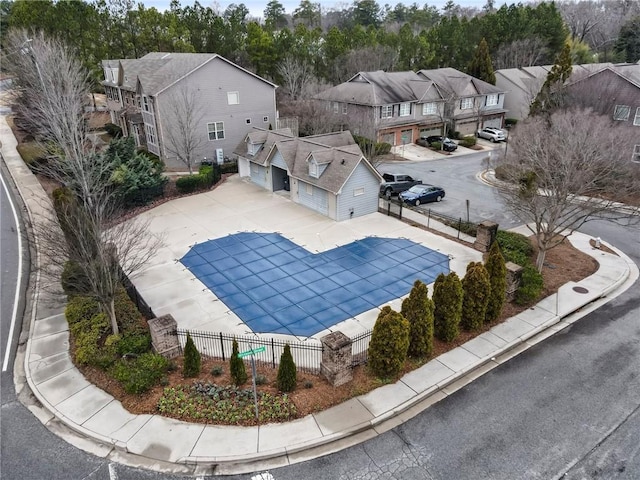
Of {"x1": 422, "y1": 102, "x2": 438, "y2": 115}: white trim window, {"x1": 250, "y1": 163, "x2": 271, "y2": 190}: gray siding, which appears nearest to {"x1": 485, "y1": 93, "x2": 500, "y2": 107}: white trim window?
{"x1": 422, "y1": 102, "x2": 438, "y2": 115}: white trim window

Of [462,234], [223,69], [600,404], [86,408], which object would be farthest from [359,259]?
[223,69]

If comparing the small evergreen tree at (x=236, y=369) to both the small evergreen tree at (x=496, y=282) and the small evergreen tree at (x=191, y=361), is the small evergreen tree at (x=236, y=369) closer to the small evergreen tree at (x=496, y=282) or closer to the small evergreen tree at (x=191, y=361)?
the small evergreen tree at (x=191, y=361)

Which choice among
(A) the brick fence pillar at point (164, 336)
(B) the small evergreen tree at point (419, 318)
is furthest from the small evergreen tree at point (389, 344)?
(A) the brick fence pillar at point (164, 336)

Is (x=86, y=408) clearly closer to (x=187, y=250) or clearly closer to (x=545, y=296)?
(x=187, y=250)

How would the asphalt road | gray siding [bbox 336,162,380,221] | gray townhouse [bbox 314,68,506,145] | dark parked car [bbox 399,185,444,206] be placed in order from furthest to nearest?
gray townhouse [bbox 314,68,506,145] < dark parked car [bbox 399,185,444,206] < gray siding [bbox 336,162,380,221] < the asphalt road

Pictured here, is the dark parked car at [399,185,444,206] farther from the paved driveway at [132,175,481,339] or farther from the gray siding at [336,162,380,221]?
the paved driveway at [132,175,481,339]

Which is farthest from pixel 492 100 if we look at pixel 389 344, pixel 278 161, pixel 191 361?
pixel 191 361

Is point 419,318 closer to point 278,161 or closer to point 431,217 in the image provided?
point 431,217
